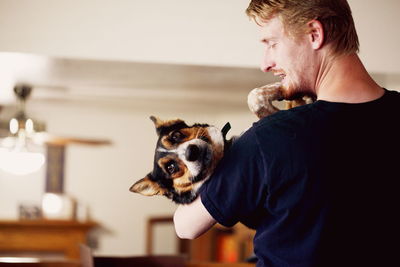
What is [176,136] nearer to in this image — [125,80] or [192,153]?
[192,153]

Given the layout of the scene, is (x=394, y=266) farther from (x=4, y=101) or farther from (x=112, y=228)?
(x=112, y=228)

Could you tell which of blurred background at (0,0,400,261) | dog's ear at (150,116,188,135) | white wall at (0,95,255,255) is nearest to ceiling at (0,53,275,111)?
blurred background at (0,0,400,261)

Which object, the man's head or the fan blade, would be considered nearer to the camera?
the man's head

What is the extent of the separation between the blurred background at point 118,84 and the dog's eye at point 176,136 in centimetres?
152

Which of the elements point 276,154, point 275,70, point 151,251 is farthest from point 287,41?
point 151,251

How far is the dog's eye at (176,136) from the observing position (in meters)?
0.98

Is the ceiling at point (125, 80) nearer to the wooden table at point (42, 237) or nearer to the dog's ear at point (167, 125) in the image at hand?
the dog's ear at point (167, 125)

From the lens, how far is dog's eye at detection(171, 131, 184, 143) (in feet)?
3.20

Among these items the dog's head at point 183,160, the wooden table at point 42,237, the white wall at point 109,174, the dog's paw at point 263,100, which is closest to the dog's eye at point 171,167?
the dog's head at point 183,160

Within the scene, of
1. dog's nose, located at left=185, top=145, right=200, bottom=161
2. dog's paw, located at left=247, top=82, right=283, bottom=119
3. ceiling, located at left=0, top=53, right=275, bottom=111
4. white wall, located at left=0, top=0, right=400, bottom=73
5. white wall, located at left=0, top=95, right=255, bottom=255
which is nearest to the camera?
dog's nose, located at left=185, top=145, right=200, bottom=161

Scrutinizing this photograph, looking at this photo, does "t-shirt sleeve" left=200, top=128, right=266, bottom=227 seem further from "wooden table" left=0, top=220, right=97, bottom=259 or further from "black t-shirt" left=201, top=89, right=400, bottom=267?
"wooden table" left=0, top=220, right=97, bottom=259

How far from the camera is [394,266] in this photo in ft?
2.78

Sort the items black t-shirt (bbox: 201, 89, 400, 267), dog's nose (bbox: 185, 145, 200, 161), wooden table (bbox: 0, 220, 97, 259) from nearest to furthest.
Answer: black t-shirt (bbox: 201, 89, 400, 267)
dog's nose (bbox: 185, 145, 200, 161)
wooden table (bbox: 0, 220, 97, 259)

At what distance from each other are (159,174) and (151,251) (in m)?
5.82
